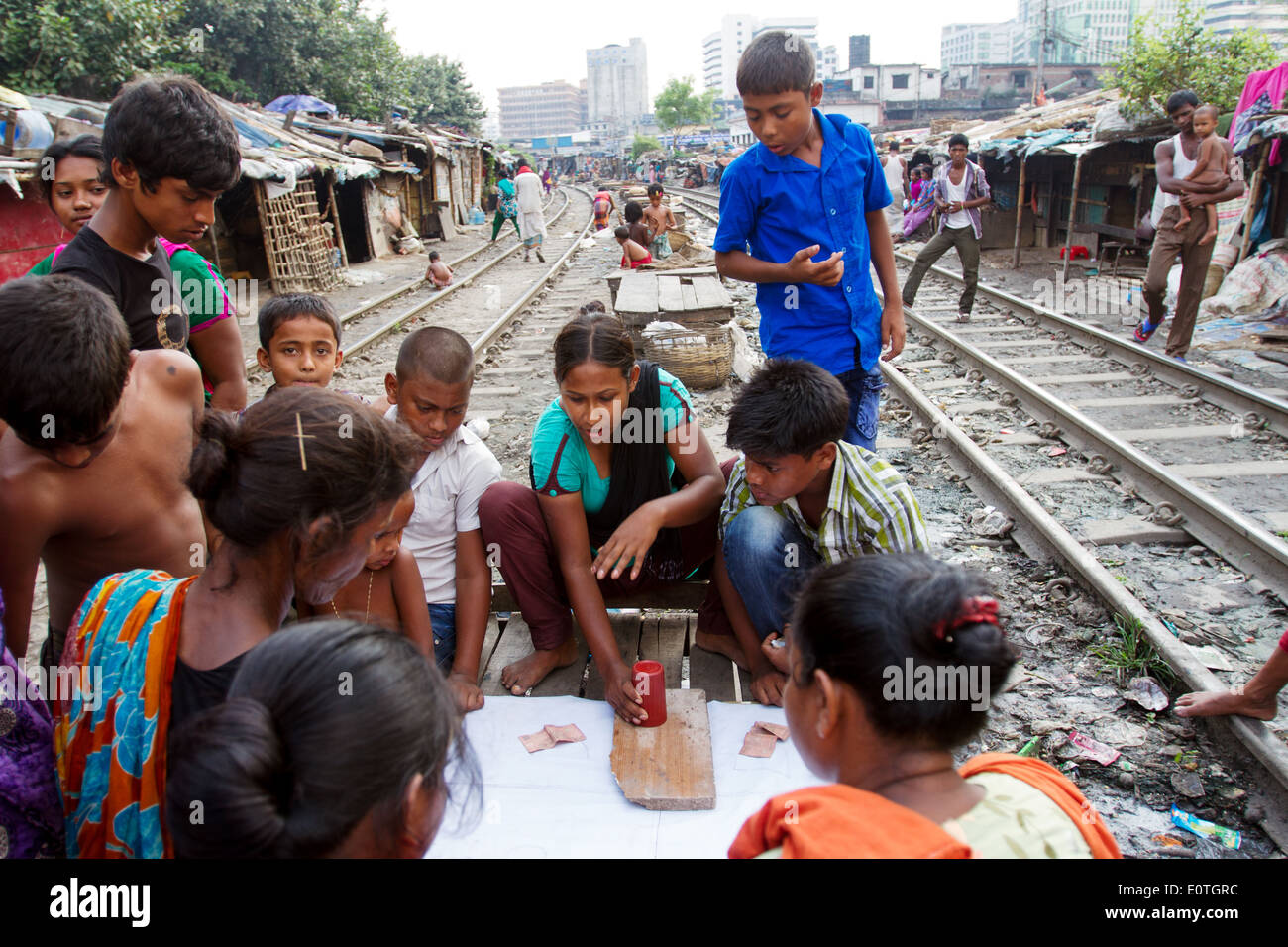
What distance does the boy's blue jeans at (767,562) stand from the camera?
104 inches

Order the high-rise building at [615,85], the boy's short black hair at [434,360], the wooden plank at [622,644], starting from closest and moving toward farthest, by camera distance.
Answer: the boy's short black hair at [434,360]
the wooden plank at [622,644]
the high-rise building at [615,85]

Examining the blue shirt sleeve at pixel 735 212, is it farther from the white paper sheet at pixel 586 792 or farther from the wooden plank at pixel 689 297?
the wooden plank at pixel 689 297

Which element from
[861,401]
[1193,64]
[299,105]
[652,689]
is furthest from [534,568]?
[299,105]

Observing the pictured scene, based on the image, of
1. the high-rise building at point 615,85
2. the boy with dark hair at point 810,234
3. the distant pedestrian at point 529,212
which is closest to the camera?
the boy with dark hair at point 810,234

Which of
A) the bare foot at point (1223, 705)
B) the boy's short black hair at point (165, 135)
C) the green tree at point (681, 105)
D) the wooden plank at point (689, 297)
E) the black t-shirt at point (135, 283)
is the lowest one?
the bare foot at point (1223, 705)

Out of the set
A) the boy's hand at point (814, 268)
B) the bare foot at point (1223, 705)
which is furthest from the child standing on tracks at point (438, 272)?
the bare foot at point (1223, 705)

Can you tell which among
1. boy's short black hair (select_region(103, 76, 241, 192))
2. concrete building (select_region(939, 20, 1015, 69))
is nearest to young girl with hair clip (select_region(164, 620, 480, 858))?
boy's short black hair (select_region(103, 76, 241, 192))

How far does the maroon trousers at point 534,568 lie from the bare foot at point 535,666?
29 mm

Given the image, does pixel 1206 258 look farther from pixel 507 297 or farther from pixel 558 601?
pixel 507 297

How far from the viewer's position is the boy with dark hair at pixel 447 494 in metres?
2.83

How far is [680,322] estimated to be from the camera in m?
7.71

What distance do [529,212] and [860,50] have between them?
74.3 m

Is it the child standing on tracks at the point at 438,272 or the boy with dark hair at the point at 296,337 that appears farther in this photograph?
the child standing on tracks at the point at 438,272

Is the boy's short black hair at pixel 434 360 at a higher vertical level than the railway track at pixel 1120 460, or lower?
higher
